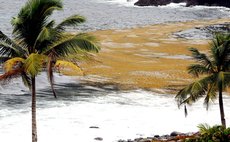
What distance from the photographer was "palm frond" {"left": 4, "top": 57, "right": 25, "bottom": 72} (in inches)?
678

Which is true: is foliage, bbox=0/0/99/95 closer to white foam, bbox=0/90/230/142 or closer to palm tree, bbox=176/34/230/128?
palm tree, bbox=176/34/230/128

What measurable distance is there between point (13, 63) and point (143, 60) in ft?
124

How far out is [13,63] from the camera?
17.7 metres

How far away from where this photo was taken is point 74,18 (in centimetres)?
1842

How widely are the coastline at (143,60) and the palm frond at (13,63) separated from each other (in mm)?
23899

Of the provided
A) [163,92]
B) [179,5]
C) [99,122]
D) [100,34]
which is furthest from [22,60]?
[179,5]

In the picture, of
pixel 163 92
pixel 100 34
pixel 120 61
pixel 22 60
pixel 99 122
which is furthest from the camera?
pixel 100 34

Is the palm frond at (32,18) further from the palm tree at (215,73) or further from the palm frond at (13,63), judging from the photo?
the palm tree at (215,73)

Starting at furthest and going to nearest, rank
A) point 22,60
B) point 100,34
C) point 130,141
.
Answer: point 100,34 → point 130,141 → point 22,60

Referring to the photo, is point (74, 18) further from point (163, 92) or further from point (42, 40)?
point (163, 92)

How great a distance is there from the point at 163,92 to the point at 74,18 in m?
23.1

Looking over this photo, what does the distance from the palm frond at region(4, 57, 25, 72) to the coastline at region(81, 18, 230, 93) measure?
23.9 m

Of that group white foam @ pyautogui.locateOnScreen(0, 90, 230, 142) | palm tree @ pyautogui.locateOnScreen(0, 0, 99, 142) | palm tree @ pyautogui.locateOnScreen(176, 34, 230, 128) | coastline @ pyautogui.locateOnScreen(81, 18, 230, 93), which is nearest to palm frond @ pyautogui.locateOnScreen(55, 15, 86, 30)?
palm tree @ pyautogui.locateOnScreen(0, 0, 99, 142)

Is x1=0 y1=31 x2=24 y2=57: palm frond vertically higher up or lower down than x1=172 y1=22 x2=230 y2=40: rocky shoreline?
higher up
